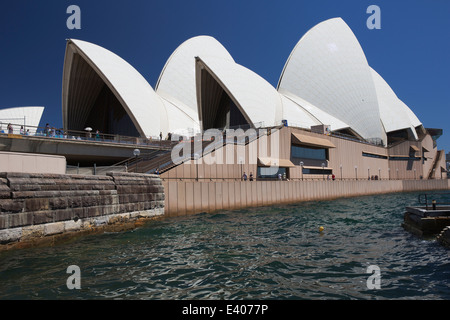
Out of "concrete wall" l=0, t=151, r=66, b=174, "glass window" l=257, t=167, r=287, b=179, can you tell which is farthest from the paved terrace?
"concrete wall" l=0, t=151, r=66, b=174

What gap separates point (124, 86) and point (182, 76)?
17.5 metres

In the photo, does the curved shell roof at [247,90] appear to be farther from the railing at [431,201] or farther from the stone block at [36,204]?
the stone block at [36,204]

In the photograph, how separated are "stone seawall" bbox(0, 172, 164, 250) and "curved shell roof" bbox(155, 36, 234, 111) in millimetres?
37725

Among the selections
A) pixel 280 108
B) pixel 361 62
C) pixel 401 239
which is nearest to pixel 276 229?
pixel 401 239

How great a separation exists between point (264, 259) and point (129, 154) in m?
23.0

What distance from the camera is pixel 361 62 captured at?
4944 cm

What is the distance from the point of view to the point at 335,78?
4788 cm

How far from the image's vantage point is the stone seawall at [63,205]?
778 cm

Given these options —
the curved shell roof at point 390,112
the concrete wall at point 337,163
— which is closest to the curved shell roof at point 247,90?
the concrete wall at point 337,163

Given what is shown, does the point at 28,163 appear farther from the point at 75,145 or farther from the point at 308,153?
the point at 308,153

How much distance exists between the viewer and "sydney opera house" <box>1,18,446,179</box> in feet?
107

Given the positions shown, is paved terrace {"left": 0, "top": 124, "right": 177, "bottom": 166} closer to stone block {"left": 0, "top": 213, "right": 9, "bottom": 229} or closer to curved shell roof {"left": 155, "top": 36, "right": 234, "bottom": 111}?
stone block {"left": 0, "top": 213, "right": 9, "bottom": 229}

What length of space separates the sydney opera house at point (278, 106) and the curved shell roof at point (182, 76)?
172 millimetres
